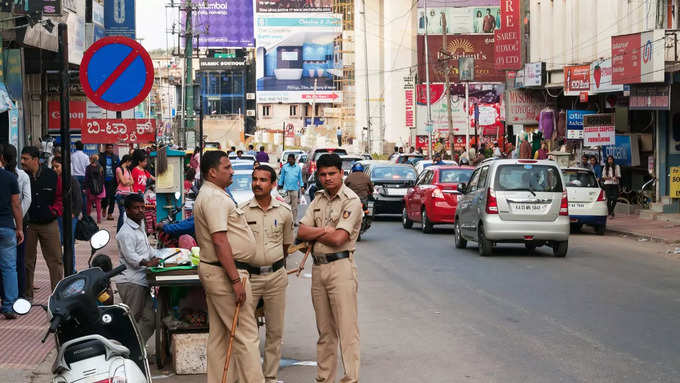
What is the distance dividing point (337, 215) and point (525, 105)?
36.9 meters

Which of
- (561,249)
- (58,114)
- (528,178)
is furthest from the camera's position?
(58,114)

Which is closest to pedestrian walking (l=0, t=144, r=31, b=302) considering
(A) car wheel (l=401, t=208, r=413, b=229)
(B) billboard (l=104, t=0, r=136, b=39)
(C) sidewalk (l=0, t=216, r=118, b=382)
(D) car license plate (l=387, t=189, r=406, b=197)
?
(C) sidewalk (l=0, t=216, r=118, b=382)

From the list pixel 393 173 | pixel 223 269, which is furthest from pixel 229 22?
pixel 223 269

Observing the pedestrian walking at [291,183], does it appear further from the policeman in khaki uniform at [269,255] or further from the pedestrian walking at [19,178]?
the policeman in khaki uniform at [269,255]

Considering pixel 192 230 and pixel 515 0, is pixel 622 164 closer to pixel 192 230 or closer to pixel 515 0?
pixel 515 0

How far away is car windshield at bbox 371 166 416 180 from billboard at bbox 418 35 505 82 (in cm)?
5209

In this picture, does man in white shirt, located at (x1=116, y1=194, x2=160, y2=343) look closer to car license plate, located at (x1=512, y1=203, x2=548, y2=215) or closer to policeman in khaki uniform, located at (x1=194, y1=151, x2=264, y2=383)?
policeman in khaki uniform, located at (x1=194, y1=151, x2=264, y2=383)

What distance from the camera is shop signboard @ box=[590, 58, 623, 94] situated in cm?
3259

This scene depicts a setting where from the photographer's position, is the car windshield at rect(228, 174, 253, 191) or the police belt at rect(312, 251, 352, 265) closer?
the police belt at rect(312, 251, 352, 265)

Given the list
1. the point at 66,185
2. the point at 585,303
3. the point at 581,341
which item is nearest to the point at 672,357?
the point at 581,341

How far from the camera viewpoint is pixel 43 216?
12594 mm

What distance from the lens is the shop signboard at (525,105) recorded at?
43844mm

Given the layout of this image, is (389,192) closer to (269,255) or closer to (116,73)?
(116,73)

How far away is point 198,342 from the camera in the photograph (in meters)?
8.91
